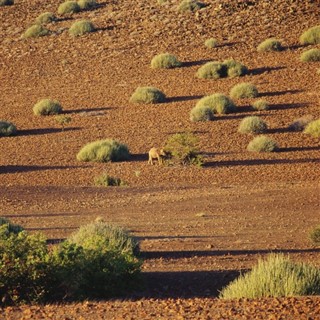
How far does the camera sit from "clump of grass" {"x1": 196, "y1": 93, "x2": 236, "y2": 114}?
99.0ft

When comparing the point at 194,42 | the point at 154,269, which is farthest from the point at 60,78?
the point at 154,269

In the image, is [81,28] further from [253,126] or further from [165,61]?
[253,126]

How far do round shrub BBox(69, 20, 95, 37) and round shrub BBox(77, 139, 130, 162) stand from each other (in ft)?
62.2

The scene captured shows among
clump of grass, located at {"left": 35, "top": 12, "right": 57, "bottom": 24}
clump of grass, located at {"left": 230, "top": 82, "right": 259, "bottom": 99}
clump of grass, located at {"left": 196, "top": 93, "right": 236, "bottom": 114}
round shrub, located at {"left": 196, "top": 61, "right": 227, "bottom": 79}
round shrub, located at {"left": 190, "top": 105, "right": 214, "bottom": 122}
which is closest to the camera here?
round shrub, located at {"left": 190, "top": 105, "right": 214, "bottom": 122}

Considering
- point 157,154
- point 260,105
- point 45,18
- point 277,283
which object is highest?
point 45,18

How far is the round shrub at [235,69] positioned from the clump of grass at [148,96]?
4.10 m

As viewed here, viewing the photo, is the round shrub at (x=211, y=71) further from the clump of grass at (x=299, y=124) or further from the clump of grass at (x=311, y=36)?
the clump of grass at (x=299, y=124)

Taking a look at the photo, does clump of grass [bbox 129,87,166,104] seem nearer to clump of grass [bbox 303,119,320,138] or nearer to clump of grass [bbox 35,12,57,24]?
clump of grass [bbox 303,119,320,138]

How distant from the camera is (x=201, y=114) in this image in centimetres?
2922

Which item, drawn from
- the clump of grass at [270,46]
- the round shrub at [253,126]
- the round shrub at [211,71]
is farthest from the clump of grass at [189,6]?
the round shrub at [253,126]

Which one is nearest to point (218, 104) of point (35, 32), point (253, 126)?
point (253, 126)

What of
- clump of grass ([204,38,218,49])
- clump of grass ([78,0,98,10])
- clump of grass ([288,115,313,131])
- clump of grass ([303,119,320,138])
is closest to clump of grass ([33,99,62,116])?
clump of grass ([288,115,313,131])

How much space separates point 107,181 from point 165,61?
16.1 m

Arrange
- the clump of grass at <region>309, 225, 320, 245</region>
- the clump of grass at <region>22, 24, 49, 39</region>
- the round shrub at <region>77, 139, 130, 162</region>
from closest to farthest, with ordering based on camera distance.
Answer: the clump of grass at <region>309, 225, 320, 245</region>, the round shrub at <region>77, 139, 130, 162</region>, the clump of grass at <region>22, 24, 49, 39</region>
